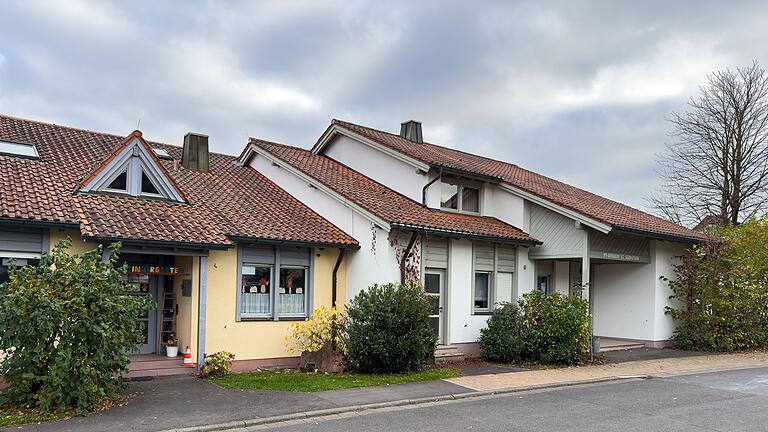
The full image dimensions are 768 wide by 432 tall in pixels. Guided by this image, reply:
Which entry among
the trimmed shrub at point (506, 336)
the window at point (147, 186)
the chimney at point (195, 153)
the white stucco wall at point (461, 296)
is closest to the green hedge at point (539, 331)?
the trimmed shrub at point (506, 336)

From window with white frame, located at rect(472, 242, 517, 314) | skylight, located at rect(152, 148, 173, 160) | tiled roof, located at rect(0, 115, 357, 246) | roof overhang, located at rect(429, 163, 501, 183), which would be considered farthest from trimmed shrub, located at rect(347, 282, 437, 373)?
skylight, located at rect(152, 148, 173, 160)

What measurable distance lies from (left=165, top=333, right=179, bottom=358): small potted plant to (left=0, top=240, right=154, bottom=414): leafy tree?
12.1 ft

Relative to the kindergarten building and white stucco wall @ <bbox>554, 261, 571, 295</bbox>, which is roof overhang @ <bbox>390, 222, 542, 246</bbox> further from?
white stucco wall @ <bbox>554, 261, 571, 295</bbox>

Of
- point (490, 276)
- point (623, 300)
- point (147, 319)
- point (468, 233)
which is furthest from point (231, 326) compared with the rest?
point (623, 300)

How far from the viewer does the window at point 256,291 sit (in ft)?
46.0

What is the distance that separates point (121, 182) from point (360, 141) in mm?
7721

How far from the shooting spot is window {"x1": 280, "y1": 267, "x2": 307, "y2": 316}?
48.0ft

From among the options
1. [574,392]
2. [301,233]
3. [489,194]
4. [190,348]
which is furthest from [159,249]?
[489,194]

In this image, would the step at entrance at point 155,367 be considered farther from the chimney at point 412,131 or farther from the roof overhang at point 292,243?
the chimney at point 412,131

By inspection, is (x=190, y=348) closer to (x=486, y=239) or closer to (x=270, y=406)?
(x=270, y=406)

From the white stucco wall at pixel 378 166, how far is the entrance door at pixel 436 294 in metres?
2.47

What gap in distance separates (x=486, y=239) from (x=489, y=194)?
2880mm

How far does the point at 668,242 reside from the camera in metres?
19.6

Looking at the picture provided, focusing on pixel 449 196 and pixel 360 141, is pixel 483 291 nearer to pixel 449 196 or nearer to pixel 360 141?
pixel 449 196
